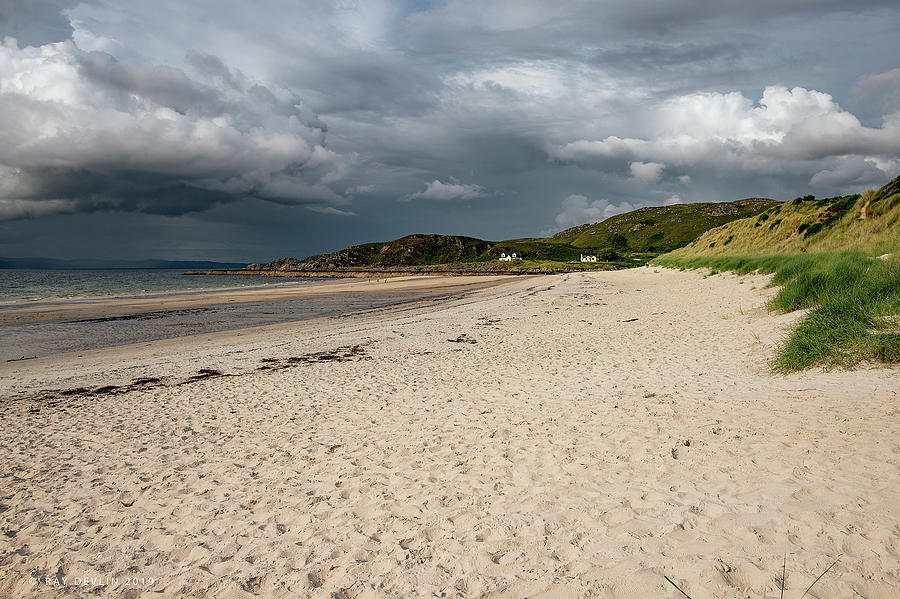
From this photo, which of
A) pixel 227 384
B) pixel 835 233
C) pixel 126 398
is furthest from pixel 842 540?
pixel 835 233

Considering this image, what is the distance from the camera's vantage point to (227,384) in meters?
12.8

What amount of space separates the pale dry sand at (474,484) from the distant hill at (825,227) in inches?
659

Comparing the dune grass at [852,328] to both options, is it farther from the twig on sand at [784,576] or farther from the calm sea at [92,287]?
the calm sea at [92,287]

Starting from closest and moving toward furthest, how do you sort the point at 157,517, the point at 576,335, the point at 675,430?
the point at 157,517
the point at 675,430
the point at 576,335

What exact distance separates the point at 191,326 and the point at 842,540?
30.7 metres

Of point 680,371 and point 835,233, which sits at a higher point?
point 835,233

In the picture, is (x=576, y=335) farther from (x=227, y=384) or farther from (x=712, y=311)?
(x=227, y=384)

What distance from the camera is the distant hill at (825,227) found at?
2683 centimetres

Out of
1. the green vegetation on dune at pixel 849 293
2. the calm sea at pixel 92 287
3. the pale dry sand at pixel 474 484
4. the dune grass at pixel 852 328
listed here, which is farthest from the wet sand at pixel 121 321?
the green vegetation on dune at pixel 849 293

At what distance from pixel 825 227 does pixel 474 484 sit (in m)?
41.2

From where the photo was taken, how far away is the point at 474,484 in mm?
6059

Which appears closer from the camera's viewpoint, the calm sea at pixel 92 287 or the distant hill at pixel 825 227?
the distant hill at pixel 825 227

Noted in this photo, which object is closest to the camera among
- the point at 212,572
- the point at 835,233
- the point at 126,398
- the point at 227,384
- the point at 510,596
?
the point at 510,596

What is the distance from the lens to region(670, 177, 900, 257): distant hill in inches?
1056
